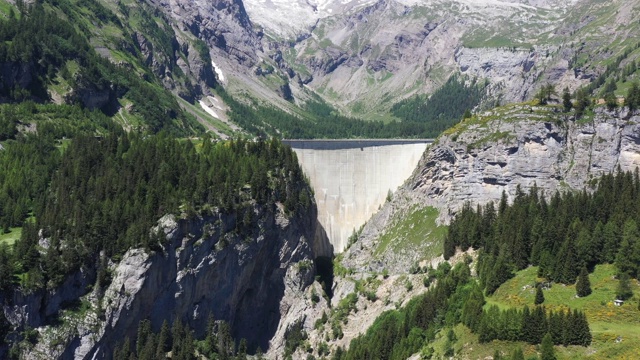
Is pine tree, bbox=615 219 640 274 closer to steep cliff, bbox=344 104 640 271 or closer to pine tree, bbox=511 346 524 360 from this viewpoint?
pine tree, bbox=511 346 524 360

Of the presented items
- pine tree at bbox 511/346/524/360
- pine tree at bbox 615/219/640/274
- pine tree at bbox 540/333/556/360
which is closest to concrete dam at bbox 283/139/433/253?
pine tree at bbox 615/219/640/274

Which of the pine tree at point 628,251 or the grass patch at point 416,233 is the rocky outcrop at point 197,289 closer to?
the grass patch at point 416,233

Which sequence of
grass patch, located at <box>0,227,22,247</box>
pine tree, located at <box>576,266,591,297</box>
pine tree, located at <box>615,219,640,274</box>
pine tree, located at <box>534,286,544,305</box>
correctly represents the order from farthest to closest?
1. grass patch, located at <box>0,227,22,247</box>
2. pine tree, located at <box>615,219,640,274</box>
3. pine tree, located at <box>534,286,544,305</box>
4. pine tree, located at <box>576,266,591,297</box>

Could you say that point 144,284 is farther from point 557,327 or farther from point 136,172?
point 557,327

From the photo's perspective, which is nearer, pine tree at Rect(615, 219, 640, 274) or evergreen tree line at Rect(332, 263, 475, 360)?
pine tree at Rect(615, 219, 640, 274)

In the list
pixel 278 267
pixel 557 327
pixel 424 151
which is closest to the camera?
pixel 557 327

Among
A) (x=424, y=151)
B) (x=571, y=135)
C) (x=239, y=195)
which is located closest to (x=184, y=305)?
(x=239, y=195)
